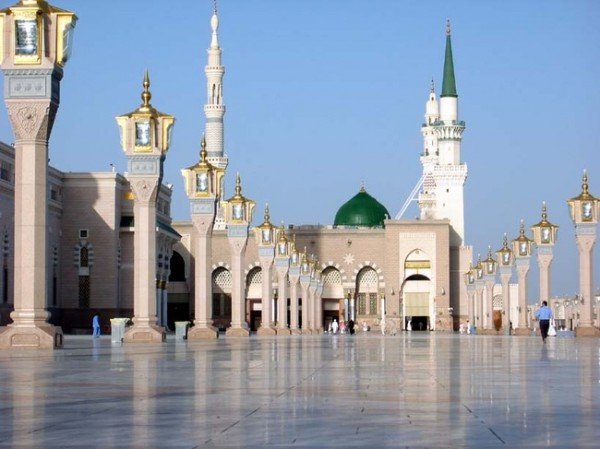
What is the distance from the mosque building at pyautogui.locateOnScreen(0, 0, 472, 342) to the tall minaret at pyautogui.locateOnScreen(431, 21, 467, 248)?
0.35 ft

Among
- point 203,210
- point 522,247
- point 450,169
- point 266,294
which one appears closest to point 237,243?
point 203,210

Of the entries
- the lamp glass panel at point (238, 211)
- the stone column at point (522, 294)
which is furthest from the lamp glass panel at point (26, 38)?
the stone column at point (522, 294)

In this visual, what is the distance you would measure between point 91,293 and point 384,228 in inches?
1575

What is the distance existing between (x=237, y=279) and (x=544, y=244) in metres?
16.5

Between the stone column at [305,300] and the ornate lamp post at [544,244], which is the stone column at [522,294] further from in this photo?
the stone column at [305,300]

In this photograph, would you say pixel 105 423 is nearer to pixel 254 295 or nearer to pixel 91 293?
pixel 91 293

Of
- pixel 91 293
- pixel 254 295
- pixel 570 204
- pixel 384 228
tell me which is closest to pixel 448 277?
pixel 384 228

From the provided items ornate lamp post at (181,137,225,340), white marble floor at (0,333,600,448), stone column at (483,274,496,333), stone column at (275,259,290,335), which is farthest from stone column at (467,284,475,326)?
white marble floor at (0,333,600,448)

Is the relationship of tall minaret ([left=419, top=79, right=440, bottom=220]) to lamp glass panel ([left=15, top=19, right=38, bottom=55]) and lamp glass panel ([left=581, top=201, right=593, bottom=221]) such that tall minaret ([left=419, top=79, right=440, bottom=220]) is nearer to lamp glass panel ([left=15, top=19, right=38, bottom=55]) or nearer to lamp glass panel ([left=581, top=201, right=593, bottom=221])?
lamp glass panel ([left=581, top=201, right=593, bottom=221])

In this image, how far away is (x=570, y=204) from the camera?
157 feet

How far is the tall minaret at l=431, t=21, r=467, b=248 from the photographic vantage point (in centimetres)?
10856

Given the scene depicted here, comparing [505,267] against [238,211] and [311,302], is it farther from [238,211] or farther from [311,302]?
[238,211]

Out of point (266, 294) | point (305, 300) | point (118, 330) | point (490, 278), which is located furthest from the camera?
point (305, 300)

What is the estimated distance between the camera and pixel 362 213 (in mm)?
113875
